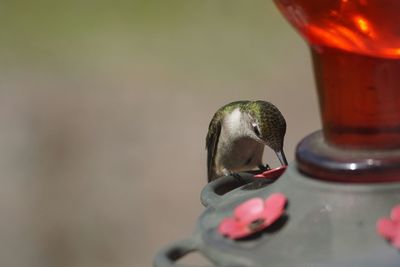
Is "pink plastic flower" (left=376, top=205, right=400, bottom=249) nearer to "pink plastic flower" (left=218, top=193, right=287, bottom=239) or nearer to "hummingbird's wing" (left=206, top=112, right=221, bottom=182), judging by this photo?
"pink plastic flower" (left=218, top=193, right=287, bottom=239)

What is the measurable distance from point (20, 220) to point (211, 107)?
165 centimetres

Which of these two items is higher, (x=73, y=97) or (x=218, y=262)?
(x=218, y=262)

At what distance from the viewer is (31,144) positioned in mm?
6781

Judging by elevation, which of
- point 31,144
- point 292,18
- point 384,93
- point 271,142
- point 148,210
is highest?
point 292,18

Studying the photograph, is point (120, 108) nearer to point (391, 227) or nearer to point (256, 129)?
point (256, 129)

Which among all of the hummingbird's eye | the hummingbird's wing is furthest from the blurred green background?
the hummingbird's eye

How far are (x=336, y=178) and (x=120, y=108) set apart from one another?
540cm

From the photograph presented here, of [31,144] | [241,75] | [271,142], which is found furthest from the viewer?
[241,75]

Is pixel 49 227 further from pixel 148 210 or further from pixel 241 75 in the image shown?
pixel 241 75

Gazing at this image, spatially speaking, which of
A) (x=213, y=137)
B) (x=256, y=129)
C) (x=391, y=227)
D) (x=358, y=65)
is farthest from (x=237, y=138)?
(x=391, y=227)

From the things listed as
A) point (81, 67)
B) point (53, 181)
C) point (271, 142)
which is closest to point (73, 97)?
point (81, 67)

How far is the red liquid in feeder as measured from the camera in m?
A: 1.92

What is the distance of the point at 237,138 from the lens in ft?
13.6

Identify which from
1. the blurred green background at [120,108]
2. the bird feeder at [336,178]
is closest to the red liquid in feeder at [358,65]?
the bird feeder at [336,178]
